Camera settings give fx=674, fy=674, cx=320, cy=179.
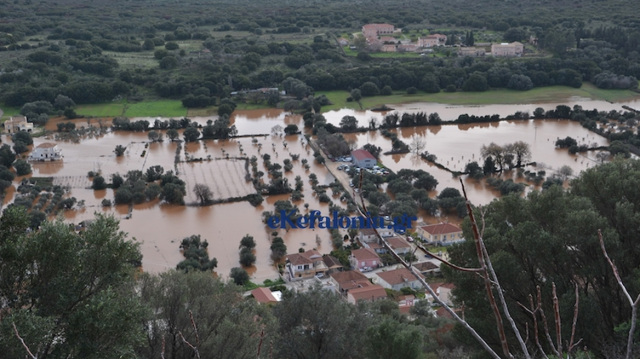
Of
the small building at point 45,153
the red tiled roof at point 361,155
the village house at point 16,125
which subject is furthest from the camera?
the village house at point 16,125

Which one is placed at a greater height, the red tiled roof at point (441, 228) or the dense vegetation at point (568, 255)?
the dense vegetation at point (568, 255)

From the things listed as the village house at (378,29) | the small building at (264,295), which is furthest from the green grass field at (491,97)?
the small building at (264,295)

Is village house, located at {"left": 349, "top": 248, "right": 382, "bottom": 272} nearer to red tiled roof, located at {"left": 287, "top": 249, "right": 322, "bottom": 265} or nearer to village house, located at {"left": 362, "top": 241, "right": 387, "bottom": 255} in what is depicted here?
village house, located at {"left": 362, "top": 241, "right": 387, "bottom": 255}

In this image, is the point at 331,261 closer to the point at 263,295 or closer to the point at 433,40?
the point at 263,295

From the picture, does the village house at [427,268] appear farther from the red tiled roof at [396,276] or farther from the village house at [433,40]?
the village house at [433,40]

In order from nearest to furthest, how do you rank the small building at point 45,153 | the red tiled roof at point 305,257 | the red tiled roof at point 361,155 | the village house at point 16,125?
the red tiled roof at point 305,257
the red tiled roof at point 361,155
the small building at point 45,153
the village house at point 16,125

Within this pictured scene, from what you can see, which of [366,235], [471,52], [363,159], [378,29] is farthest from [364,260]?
[378,29]
